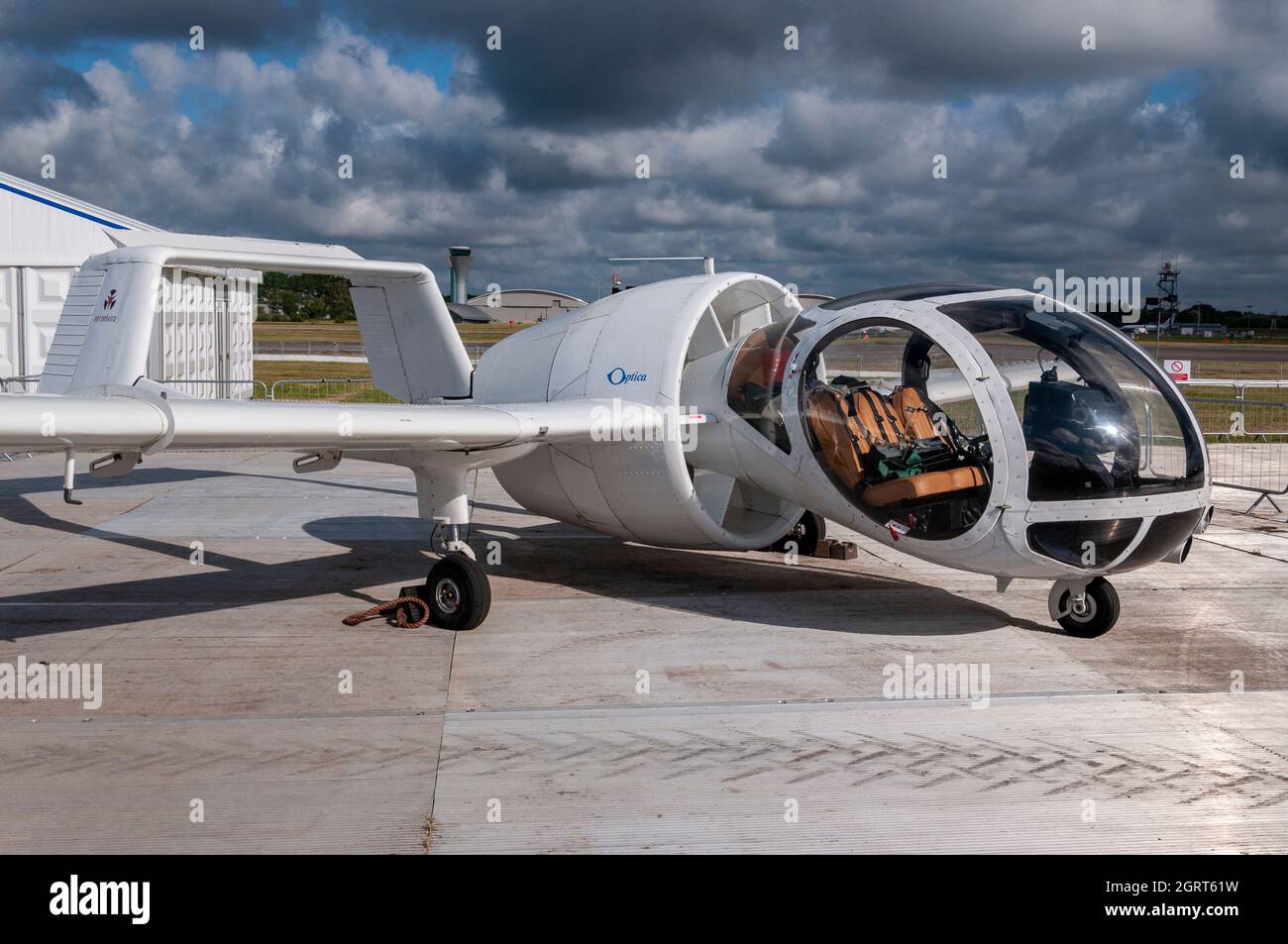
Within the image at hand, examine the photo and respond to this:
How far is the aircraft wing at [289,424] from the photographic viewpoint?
5.76 m

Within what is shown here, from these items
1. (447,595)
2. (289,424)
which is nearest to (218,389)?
(447,595)

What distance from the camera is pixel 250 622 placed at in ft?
28.4

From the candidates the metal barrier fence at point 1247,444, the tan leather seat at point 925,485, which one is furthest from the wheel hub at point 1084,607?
the metal barrier fence at point 1247,444

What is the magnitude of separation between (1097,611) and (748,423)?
2.92 metres

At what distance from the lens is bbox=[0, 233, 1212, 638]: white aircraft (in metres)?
7.11

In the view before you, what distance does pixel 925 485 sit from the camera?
24.9ft

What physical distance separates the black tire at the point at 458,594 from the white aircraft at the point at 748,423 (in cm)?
2

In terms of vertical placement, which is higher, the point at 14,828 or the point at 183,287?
the point at 183,287

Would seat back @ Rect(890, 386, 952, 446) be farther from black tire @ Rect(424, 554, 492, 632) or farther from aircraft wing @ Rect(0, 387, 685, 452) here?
black tire @ Rect(424, 554, 492, 632)

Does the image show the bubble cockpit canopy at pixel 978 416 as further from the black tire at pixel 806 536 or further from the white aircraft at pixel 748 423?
the black tire at pixel 806 536
